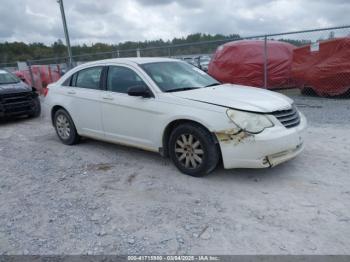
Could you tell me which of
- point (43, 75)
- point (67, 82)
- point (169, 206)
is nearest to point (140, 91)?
point (169, 206)

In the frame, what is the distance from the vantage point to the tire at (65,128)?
20.4 feet

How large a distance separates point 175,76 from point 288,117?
1.86m

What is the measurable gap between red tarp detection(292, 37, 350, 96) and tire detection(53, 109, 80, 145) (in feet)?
23.3

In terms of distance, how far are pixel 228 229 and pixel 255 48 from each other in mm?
8838

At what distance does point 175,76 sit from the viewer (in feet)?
16.7

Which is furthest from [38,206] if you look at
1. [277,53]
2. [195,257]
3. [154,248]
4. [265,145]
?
[277,53]

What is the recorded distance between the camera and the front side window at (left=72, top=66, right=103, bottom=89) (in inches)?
219

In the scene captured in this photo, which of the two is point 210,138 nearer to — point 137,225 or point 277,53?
point 137,225

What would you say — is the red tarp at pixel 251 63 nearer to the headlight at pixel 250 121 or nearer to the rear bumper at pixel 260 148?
the rear bumper at pixel 260 148

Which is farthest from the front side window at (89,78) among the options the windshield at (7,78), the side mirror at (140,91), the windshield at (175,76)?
the windshield at (7,78)

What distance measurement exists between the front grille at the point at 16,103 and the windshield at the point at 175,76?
5.85 metres

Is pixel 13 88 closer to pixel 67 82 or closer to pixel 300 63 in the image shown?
pixel 67 82

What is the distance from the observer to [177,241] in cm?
296

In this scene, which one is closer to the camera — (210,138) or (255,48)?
(210,138)
